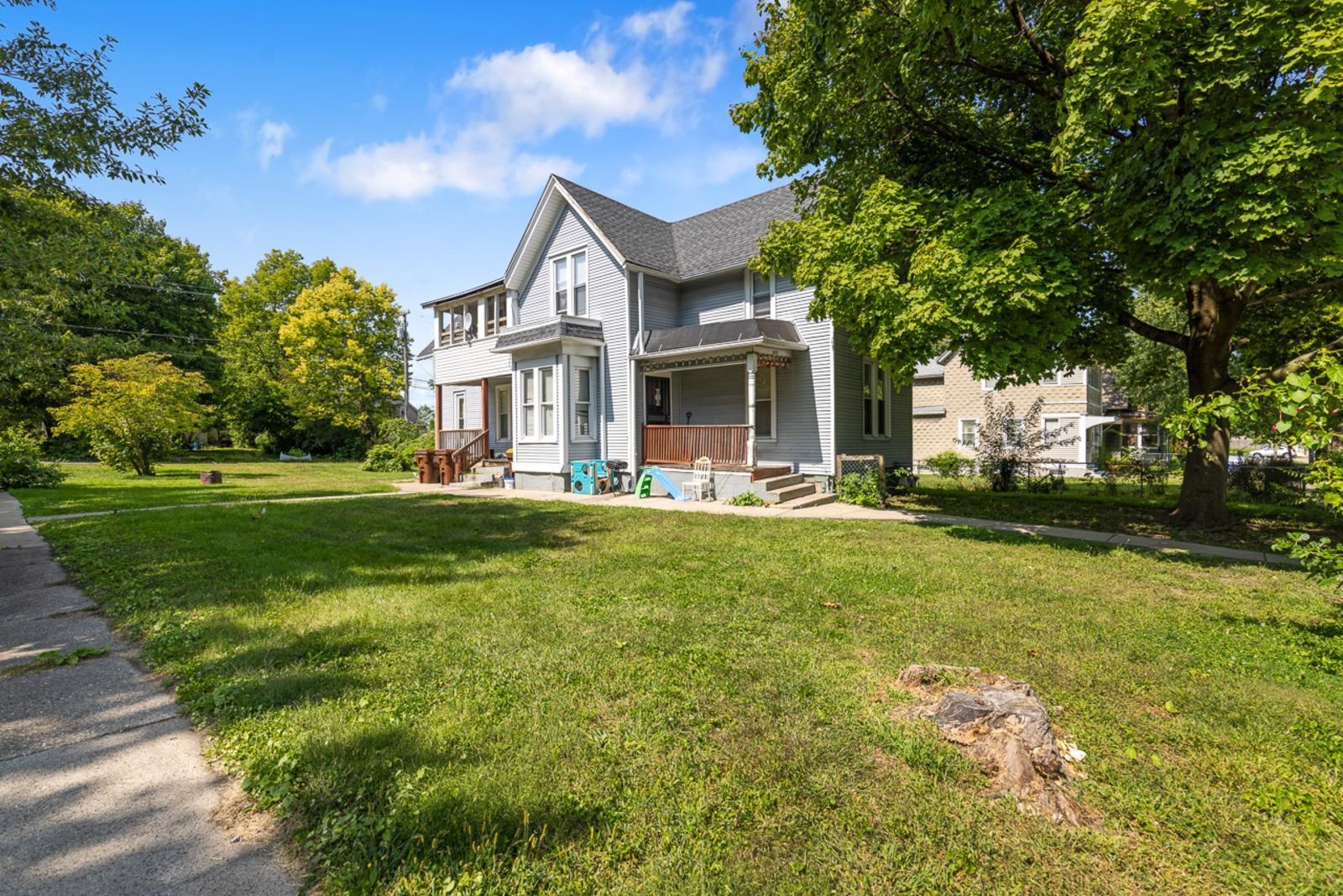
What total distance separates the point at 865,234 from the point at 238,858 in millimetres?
9413

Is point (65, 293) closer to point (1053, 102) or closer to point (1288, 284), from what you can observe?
point (1053, 102)

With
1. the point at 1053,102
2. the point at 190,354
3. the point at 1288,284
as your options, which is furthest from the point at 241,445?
the point at 1288,284

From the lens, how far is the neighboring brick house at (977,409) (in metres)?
25.5

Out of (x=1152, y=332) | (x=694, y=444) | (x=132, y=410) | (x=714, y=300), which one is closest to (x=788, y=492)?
(x=694, y=444)

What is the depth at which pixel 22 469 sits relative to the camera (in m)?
16.0

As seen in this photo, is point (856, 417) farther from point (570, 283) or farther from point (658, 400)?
point (570, 283)

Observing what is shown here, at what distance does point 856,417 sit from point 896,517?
170 inches

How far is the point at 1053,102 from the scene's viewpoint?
8.95m

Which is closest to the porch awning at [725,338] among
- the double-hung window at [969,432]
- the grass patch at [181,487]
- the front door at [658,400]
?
the front door at [658,400]

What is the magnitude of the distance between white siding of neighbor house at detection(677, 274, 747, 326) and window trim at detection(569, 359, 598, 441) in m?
2.42

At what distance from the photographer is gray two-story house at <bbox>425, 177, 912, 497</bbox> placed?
13.9 meters

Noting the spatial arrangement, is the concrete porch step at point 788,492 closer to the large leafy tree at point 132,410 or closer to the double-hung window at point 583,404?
the double-hung window at point 583,404

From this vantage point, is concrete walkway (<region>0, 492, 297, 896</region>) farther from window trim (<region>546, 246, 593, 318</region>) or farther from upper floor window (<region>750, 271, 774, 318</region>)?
window trim (<region>546, 246, 593, 318</region>)

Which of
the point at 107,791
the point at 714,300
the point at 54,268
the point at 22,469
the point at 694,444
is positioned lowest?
the point at 107,791
